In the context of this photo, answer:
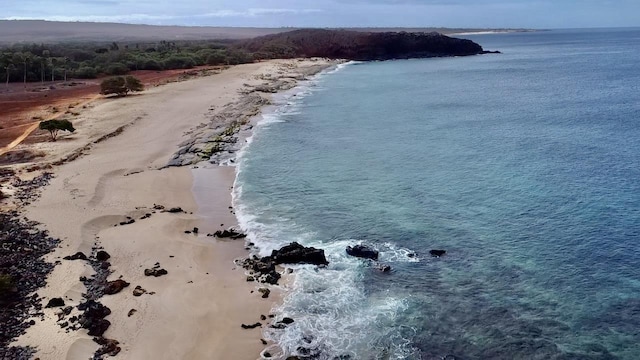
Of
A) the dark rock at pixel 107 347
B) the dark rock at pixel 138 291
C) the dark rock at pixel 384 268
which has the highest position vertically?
the dark rock at pixel 384 268

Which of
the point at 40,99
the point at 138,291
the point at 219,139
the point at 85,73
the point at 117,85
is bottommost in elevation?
the point at 138,291

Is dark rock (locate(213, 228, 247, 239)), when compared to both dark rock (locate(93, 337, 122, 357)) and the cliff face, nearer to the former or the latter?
dark rock (locate(93, 337, 122, 357))

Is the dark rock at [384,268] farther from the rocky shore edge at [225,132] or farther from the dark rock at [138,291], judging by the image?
the rocky shore edge at [225,132]

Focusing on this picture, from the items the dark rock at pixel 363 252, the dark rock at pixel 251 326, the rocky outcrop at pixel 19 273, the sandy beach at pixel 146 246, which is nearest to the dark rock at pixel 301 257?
the dark rock at pixel 363 252

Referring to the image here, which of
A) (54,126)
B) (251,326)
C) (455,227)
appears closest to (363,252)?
(455,227)

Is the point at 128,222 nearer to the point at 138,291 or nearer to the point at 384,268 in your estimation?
the point at 138,291

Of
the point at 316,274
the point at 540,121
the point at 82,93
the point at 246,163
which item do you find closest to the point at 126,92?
the point at 82,93
